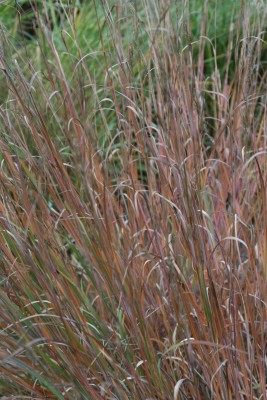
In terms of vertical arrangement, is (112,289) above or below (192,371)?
above

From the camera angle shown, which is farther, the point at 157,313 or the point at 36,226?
the point at 157,313

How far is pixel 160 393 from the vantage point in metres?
1.54

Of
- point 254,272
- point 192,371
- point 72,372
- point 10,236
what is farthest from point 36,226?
point 254,272

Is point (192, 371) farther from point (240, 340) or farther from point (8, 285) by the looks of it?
point (8, 285)

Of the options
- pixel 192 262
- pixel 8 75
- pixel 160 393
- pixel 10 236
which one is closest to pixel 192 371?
pixel 160 393

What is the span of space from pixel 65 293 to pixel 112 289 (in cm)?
11

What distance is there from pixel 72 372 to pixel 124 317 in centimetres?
22

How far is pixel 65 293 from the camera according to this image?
5.17ft

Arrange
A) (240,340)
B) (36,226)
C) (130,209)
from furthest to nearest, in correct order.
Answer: (130,209) < (240,340) < (36,226)

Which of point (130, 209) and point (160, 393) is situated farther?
point (130, 209)

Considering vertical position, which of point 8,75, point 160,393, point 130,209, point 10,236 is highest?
point 8,75

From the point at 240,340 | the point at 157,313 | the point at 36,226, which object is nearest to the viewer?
the point at 36,226

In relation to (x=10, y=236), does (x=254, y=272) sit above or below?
below

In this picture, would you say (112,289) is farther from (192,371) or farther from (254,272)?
(254,272)
